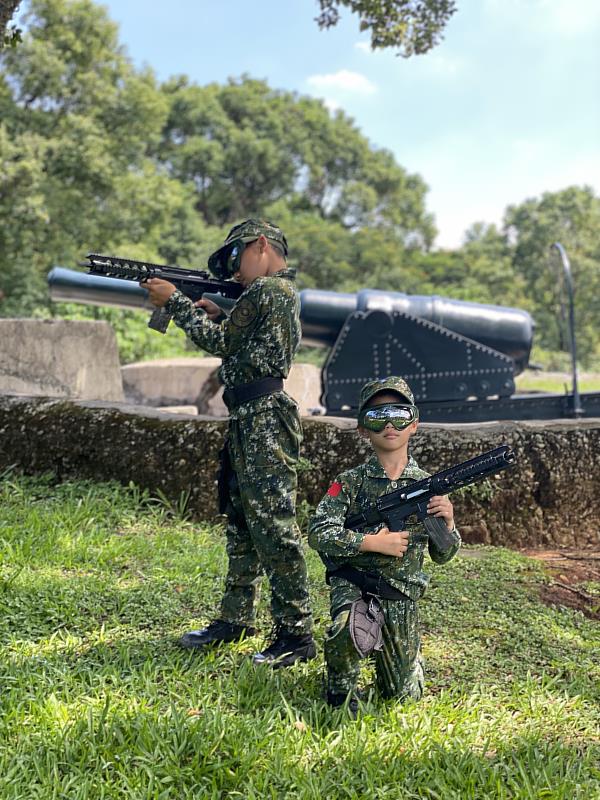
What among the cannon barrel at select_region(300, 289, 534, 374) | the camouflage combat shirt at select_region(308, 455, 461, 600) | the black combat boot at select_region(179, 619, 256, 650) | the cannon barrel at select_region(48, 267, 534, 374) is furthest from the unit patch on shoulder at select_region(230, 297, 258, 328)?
the cannon barrel at select_region(300, 289, 534, 374)

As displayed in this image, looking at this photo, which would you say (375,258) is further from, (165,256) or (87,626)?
(87,626)

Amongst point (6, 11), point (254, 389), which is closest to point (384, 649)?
point (254, 389)

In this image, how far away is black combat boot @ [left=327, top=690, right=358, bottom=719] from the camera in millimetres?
2629

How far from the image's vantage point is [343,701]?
268 centimetres

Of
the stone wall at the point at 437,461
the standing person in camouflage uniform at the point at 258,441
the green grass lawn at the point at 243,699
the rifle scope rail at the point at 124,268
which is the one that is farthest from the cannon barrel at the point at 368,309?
the standing person in camouflage uniform at the point at 258,441

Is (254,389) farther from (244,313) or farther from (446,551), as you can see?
(446,551)

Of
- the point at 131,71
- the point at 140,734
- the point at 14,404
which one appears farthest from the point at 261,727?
the point at 131,71

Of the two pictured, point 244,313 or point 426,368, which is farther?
point 426,368

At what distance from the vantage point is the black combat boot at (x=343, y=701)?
8.63 ft

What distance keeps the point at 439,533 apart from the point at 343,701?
2.02ft

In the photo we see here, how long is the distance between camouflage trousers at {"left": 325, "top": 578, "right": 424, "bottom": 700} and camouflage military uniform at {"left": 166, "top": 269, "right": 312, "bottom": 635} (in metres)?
0.36

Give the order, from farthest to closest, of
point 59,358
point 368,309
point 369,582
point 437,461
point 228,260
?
point 59,358, point 368,309, point 437,461, point 228,260, point 369,582

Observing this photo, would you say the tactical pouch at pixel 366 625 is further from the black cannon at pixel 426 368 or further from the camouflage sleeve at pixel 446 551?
the black cannon at pixel 426 368

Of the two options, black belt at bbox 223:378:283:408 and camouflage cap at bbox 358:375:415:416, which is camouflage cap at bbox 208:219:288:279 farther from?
camouflage cap at bbox 358:375:415:416
